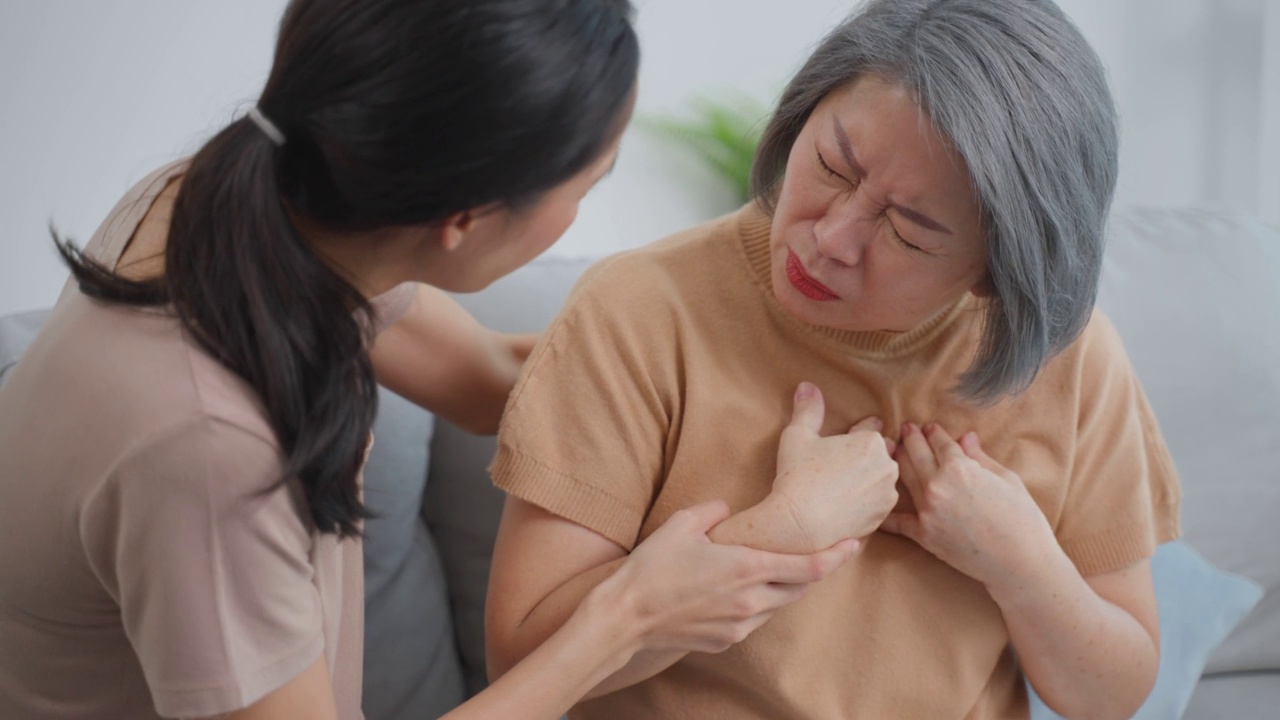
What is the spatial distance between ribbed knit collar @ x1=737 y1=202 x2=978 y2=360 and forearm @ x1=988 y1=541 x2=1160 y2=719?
27 centimetres

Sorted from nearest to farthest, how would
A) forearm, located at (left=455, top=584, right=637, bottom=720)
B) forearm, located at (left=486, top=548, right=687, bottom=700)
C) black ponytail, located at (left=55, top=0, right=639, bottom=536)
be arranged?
black ponytail, located at (left=55, top=0, right=639, bottom=536), forearm, located at (left=455, top=584, right=637, bottom=720), forearm, located at (left=486, top=548, right=687, bottom=700)

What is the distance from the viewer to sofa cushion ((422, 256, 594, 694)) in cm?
159

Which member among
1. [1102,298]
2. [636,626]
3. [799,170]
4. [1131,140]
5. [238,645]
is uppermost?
[799,170]

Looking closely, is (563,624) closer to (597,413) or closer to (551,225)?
(597,413)

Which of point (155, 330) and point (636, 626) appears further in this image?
point (636, 626)

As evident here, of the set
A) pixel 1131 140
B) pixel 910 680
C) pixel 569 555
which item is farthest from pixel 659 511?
pixel 1131 140

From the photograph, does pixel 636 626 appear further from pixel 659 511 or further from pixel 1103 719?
pixel 1103 719

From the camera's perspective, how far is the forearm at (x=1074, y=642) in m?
1.21

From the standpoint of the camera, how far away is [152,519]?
30.5 inches

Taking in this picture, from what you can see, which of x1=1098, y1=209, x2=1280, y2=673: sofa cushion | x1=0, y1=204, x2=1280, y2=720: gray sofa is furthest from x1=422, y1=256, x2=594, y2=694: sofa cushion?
x1=1098, y1=209, x2=1280, y2=673: sofa cushion

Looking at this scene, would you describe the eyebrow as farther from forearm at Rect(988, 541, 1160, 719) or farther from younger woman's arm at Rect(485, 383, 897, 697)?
forearm at Rect(988, 541, 1160, 719)

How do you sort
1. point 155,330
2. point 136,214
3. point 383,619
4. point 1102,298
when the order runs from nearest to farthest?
point 155,330 → point 136,214 → point 383,619 → point 1102,298

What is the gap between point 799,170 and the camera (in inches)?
45.1

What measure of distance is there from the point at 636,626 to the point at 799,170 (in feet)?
1.58
